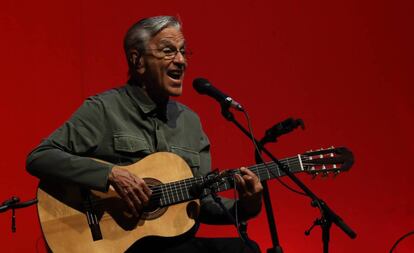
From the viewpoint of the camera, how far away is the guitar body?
2350 millimetres

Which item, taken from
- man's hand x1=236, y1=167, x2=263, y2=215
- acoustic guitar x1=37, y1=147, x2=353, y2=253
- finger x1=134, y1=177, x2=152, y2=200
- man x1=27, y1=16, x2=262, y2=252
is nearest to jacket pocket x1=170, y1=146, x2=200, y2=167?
man x1=27, y1=16, x2=262, y2=252

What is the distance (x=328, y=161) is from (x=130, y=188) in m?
0.91

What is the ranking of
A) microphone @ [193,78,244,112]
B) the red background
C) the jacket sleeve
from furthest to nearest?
the red background, the jacket sleeve, microphone @ [193,78,244,112]

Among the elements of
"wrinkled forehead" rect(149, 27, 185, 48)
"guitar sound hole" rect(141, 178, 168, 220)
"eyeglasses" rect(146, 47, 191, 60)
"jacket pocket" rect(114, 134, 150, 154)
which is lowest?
"guitar sound hole" rect(141, 178, 168, 220)

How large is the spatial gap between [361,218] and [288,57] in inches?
47.2

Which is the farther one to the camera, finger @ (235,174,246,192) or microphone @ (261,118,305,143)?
finger @ (235,174,246,192)

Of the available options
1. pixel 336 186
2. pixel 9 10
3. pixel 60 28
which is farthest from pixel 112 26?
pixel 336 186

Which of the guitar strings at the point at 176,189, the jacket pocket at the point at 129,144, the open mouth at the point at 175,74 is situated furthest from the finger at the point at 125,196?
the open mouth at the point at 175,74

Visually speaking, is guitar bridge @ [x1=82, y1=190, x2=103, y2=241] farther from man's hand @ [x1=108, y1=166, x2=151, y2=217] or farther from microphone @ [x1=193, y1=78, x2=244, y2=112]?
microphone @ [x1=193, y1=78, x2=244, y2=112]

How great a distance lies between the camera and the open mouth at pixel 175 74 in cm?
282

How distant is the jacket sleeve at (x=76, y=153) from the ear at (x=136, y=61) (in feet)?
0.97

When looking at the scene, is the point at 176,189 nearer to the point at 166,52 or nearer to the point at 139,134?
the point at 139,134

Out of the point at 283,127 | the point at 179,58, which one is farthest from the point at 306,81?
the point at 283,127

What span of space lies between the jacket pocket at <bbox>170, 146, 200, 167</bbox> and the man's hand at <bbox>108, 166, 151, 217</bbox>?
16.5 inches
